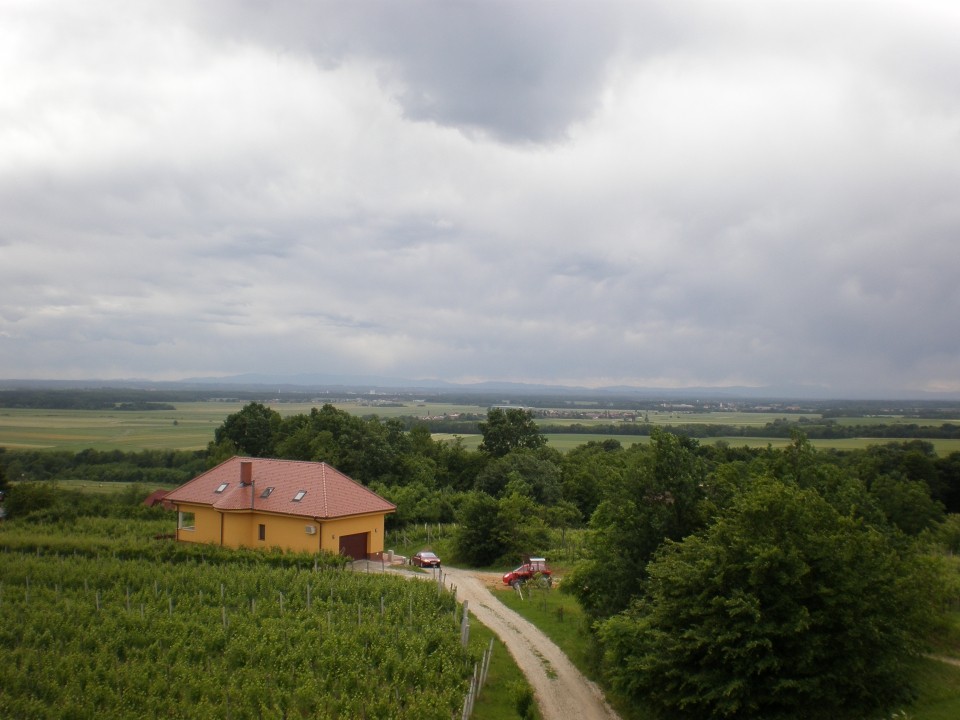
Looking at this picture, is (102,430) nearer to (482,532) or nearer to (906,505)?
(482,532)

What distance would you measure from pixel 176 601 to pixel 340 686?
33.6ft

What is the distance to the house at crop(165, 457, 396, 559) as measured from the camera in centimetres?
3397

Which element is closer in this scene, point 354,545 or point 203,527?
point 354,545

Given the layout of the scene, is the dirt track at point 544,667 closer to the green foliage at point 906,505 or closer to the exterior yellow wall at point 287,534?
the exterior yellow wall at point 287,534

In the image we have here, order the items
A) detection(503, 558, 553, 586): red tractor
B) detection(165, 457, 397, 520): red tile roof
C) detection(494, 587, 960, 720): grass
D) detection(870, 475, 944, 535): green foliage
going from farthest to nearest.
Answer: detection(870, 475, 944, 535): green foliage < detection(165, 457, 397, 520): red tile roof < detection(503, 558, 553, 586): red tractor < detection(494, 587, 960, 720): grass

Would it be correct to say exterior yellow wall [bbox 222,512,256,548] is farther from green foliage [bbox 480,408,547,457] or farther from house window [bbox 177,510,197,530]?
green foliage [bbox 480,408,547,457]

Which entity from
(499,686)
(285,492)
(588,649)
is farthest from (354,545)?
(499,686)

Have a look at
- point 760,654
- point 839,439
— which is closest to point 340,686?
point 760,654

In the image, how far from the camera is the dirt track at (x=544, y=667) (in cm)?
1836

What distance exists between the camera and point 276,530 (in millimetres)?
34844

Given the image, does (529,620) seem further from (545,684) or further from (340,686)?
(340,686)

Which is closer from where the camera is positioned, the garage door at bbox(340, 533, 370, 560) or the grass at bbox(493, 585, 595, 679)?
the grass at bbox(493, 585, 595, 679)

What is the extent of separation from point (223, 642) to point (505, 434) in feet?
173

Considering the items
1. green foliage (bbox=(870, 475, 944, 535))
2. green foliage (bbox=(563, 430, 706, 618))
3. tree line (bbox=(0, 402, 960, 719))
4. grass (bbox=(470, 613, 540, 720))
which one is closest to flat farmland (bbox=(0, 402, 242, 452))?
grass (bbox=(470, 613, 540, 720))
